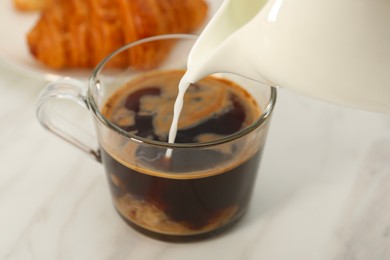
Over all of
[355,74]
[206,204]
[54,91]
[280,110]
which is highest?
[355,74]

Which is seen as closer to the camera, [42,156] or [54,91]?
[54,91]

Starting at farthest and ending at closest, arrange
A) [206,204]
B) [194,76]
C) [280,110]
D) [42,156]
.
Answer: [280,110] < [42,156] < [206,204] < [194,76]

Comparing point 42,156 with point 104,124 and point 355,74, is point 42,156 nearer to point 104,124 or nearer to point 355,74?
point 104,124

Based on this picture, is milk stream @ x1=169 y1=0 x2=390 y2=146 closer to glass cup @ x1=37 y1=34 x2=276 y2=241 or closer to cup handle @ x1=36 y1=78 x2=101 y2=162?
glass cup @ x1=37 y1=34 x2=276 y2=241

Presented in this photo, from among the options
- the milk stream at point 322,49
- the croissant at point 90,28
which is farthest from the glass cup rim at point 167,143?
the croissant at point 90,28

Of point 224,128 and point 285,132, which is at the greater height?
point 224,128

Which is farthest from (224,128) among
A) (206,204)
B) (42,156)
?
(42,156)

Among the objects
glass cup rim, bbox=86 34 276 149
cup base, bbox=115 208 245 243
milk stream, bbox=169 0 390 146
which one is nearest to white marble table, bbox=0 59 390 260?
cup base, bbox=115 208 245 243

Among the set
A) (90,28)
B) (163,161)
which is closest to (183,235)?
(163,161)
